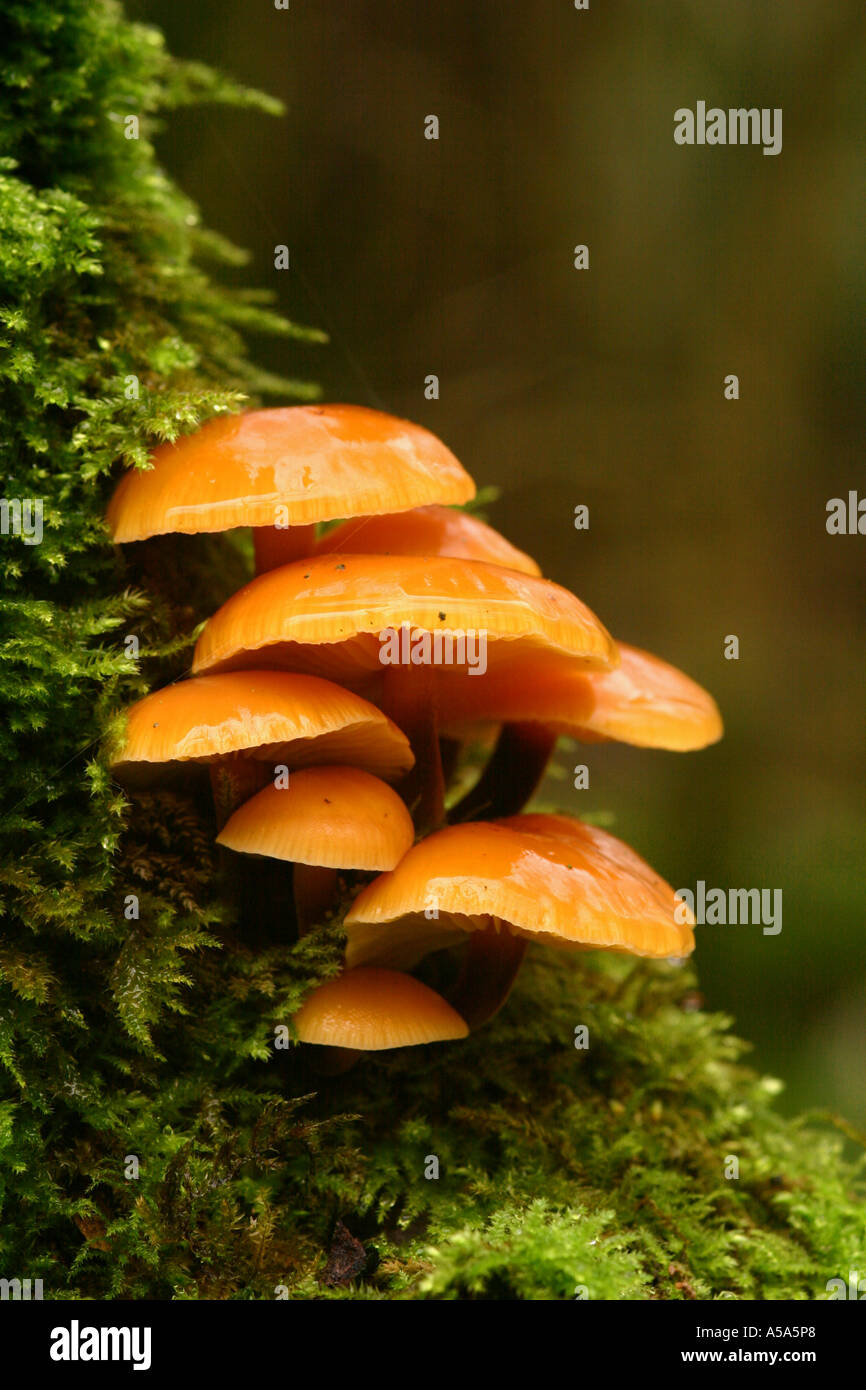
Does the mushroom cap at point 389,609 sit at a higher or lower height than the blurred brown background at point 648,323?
lower

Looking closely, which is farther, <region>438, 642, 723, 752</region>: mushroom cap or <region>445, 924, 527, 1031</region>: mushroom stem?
<region>438, 642, 723, 752</region>: mushroom cap

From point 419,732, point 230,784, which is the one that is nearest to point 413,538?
point 419,732

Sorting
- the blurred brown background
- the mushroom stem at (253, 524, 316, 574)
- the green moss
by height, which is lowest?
the green moss

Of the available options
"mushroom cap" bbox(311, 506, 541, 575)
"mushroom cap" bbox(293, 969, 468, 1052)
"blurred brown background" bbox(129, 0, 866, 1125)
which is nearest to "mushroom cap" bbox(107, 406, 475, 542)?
"mushroom cap" bbox(311, 506, 541, 575)

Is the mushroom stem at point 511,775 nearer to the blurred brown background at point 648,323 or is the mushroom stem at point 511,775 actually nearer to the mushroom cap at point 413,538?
the mushroom cap at point 413,538

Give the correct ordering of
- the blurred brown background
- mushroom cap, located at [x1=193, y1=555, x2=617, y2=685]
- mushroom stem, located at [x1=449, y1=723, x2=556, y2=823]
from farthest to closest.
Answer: the blurred brown background, mushroom stem, located at [x1=449, y1=723, x2=556, y2=823], mushroom cap, located at [x1=193, y1=555, x2=617, y2=685]

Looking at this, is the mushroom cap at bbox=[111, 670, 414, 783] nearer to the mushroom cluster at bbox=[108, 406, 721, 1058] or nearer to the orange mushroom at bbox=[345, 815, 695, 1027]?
the mushroom cluster at bbox=[108, 406, 721, 1058]

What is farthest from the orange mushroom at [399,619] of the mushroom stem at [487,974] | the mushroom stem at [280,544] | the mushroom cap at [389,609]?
the mushroom stem at [487,974]
